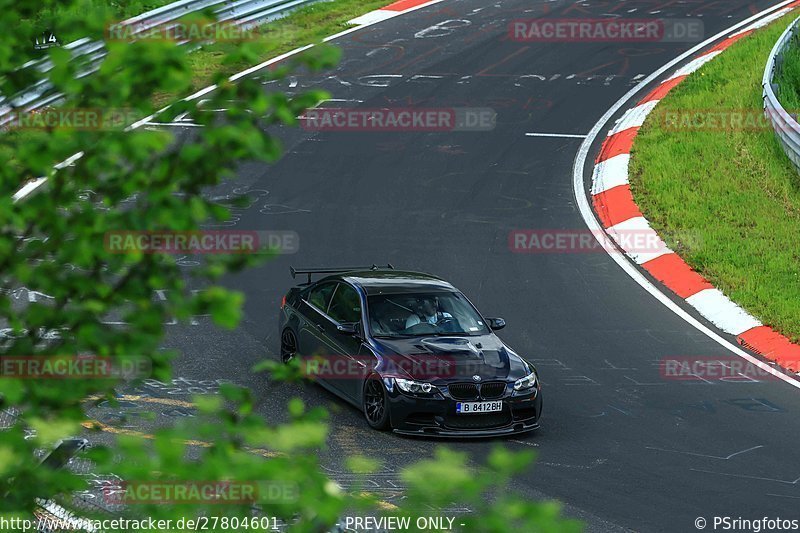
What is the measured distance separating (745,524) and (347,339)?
4.76 m

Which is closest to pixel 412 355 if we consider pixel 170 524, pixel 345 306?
pixel 345 306

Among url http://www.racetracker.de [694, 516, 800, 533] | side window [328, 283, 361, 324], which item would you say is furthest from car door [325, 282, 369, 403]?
url http://www.racetracker.de [694, 516, 800, 533]

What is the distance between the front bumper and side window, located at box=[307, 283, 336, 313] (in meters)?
2.15

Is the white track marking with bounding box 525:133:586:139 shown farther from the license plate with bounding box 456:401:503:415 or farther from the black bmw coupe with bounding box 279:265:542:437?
the license plate with bounding box 456:401:503:415

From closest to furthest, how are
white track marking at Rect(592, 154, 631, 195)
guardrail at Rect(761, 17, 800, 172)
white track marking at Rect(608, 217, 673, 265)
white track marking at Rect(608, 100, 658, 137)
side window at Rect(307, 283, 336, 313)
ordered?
1. side window at Rect(307, 283, 336, 313)
2. white track marking at Rect(608, 217, 673, 265)
3. guardrail at Rect(761, 17, 800, 172)
4. white track marking at Rect(592, 154, 631, 195)
5. white track marking at Rect(608, 100, 658, 137)

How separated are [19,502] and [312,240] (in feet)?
47.6

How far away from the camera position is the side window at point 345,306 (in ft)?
41.5

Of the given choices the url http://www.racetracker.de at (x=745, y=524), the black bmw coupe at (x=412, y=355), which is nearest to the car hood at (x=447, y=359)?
the black bmw coupe at (x=412, y=355)

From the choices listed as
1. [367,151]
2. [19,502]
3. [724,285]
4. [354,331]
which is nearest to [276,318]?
[354,331]

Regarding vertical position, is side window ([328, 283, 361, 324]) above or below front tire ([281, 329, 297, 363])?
above

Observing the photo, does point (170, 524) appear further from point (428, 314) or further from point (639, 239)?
point (639, 239)

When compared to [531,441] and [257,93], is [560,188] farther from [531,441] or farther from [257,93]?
[257,93]

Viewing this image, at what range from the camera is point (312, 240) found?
17.5 meters

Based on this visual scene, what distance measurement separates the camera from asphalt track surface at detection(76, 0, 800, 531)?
10445 mm
